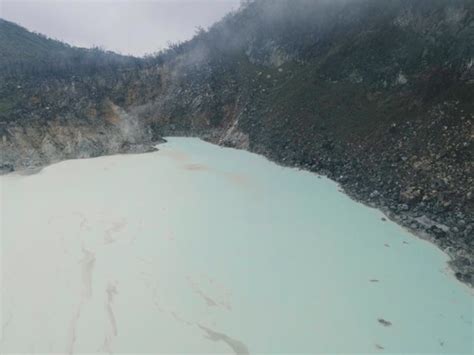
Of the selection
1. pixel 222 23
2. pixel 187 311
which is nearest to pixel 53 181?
pixel 187 311

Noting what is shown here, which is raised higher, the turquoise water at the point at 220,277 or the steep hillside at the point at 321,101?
the steep hillside at the point at 321,101

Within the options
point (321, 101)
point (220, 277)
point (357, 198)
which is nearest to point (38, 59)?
point (321, 101)

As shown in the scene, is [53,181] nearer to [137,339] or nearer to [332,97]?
[137,339]

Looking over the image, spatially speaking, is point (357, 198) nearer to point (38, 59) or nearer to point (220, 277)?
point (220, 277)

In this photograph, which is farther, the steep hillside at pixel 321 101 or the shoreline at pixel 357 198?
the steep hillside at pixel 321 101

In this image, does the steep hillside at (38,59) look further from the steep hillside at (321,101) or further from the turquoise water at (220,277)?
the turquoise water at (220,277)

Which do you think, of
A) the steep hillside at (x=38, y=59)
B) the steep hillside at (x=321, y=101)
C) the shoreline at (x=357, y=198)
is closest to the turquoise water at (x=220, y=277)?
the shoreline at (x=357, y=198)
